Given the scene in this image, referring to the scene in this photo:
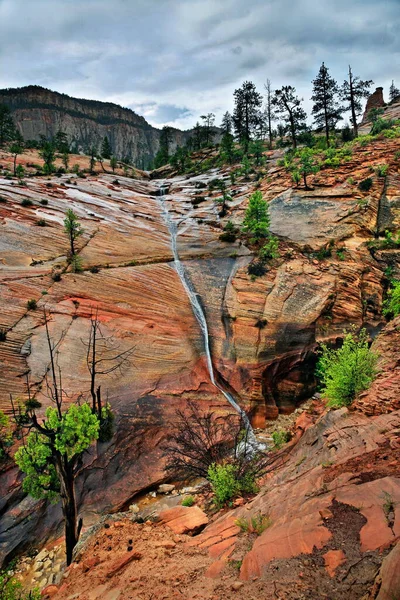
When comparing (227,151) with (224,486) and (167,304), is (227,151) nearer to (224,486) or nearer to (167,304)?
(167,304)

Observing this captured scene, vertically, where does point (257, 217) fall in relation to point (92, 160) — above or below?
below

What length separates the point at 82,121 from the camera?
16512cm

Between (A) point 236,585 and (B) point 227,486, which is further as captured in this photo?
(B) point 227,486

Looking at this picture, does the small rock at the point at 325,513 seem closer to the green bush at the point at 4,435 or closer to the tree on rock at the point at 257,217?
the green bush at the point at 4,435

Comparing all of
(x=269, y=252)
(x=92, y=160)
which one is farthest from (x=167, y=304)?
(x=92, y=160)

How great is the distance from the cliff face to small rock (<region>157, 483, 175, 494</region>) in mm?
145594

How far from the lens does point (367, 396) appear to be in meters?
9.98

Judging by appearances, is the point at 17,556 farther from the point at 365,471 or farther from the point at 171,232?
the point at 171,232

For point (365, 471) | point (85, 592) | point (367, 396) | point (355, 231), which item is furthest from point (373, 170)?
point (85, 592)

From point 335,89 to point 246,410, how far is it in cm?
4629

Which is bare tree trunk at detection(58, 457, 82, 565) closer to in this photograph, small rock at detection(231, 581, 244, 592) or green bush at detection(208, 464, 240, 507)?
green bush at detection(208, 464, 240, 507)

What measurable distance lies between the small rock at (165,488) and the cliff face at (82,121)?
5732 inches

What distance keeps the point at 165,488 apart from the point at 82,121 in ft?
635

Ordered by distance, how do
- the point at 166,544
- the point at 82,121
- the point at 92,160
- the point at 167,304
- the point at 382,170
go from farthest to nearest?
the point at 82,121
the point at 92,160
the point at 382,170
the point at 167,304
the point at 166,544
